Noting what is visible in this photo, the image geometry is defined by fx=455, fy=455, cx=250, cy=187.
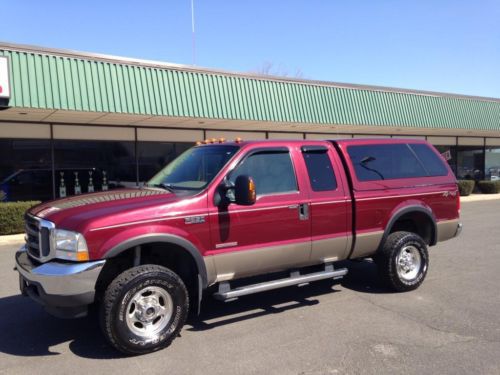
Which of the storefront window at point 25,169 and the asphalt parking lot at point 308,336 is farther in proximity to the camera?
the storefront window at point 25,169

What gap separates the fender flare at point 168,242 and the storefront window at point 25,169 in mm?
10986

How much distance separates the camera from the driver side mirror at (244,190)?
448 centimetres

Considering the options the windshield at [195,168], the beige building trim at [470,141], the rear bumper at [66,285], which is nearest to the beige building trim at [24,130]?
the windshield at [195,168]

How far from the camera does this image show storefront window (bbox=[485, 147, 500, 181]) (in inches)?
1032

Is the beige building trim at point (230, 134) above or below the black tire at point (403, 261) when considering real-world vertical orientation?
above

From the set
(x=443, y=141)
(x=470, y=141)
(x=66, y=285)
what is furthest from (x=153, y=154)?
(x=470, y=141)

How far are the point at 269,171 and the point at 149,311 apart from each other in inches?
78.2

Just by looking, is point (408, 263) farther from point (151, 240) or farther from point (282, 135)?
point (282, 135)

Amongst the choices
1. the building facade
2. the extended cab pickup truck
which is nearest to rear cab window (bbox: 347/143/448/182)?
the extended cab pickup truck

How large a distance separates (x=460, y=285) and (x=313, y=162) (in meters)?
2.88

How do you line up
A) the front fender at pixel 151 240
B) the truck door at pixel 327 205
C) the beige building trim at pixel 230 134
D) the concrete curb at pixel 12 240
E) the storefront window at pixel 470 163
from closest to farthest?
the front fender at pixel 151 240
the truck door at pixel 327 205
the concrete curb at pixel 12 240
the beige building trim at pixel 230 134
the storefront window at pixel 470 163

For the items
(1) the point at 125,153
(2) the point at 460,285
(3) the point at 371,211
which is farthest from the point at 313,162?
(1) the point at 125,153

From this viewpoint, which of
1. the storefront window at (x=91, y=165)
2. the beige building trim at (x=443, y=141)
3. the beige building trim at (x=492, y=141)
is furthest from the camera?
the beige building trim at (x=492, y=141)

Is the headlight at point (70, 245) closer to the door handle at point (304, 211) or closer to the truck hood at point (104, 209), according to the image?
the truck hood at point (104, 209)
